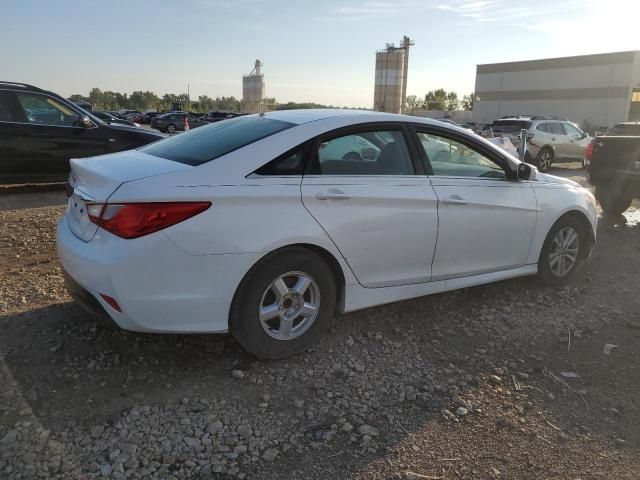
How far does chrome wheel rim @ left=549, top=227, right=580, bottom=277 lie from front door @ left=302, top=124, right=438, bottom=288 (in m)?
1.62

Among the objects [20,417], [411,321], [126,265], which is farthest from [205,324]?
[411,321]

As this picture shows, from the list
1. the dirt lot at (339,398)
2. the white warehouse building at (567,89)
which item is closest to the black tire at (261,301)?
the dirt lot at (339,398)

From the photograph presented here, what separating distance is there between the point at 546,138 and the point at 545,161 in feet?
2.37

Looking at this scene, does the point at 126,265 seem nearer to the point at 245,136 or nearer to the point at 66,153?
the point at 245,136

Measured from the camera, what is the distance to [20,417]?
2.76 metres

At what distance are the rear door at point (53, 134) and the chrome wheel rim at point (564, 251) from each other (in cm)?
695

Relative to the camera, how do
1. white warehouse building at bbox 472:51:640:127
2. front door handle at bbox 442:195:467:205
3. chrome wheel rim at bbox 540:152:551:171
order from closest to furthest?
front door handle at bbox 442:195:467:205
chrome wheel rim at bbox 540:152:551:171
white warehouse building at bbox 472:51:640:127

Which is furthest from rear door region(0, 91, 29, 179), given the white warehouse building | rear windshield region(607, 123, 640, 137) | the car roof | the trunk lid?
the white warehouse building

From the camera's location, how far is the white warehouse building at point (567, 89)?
58969mm

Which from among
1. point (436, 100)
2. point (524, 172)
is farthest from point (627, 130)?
point (436, 100)

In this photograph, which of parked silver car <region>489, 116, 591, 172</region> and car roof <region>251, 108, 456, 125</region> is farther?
parked silver car <region>489, 116, 591, 172</region>

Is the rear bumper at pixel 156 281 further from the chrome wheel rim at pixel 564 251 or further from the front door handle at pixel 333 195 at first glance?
the chrome wheel rim at pixel 564 251

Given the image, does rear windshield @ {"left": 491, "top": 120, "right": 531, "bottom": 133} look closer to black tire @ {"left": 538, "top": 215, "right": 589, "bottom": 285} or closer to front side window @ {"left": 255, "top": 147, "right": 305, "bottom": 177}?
black tire @ {"left": 538, "top": 215, "right": 589, "bottom": 285}

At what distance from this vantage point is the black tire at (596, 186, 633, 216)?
26.8ft
